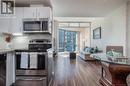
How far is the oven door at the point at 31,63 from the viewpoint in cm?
376

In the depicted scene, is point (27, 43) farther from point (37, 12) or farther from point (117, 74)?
point (117, 74)

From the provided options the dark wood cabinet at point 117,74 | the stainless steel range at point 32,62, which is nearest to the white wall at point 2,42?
the stainless steel range at point 32,62

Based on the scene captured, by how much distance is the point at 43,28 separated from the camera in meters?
4.82

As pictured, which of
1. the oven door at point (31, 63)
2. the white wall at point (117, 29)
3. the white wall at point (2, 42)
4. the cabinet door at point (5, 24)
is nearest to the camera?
the oven door at point (31, 63)

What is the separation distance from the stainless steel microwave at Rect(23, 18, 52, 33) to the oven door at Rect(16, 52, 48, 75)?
1.21 m

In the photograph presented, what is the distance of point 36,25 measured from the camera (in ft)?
16.0

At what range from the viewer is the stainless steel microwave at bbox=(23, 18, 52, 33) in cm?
482

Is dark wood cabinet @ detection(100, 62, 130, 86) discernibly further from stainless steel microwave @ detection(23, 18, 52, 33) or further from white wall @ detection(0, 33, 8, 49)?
white wall @ detection(0, 33, 8, 49)

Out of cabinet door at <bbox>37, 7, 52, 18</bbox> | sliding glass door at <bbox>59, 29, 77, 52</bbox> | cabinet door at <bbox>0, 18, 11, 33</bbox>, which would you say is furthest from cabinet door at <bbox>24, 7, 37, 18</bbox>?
sliding glass door at <bbox>59, 29, 77, 52</bbox>

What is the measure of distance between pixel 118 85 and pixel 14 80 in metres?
2.49

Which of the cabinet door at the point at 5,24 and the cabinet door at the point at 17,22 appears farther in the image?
the cabinet door at the point at 17,22

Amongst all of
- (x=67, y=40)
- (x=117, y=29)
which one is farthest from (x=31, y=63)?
(x=67, y=40)

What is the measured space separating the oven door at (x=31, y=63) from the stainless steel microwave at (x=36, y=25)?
3.98ft

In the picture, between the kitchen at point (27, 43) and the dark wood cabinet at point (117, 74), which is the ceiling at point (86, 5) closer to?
the kitchen at point (27, 43)
